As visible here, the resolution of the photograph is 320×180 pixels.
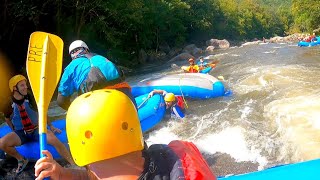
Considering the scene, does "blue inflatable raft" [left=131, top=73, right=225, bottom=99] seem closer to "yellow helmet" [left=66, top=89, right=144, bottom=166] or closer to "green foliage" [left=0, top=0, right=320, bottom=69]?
"yellow helmet" [left=66, top=89, right=144, bottom=166]

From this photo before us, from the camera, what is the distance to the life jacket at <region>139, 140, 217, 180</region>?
1.15 meters

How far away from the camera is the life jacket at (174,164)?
1.15 m

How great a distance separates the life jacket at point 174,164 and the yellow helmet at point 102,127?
0.07 meters

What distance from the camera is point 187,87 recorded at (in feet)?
24.4

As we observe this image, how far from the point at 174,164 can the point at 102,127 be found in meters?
0.27

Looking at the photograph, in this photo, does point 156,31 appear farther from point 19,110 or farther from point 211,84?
point 19,110

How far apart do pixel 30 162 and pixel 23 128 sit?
0.57 m

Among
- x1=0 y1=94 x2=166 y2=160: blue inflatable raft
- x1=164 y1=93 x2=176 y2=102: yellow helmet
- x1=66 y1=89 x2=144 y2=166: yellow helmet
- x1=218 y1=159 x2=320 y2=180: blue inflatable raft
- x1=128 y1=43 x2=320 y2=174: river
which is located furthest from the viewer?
x1=164 y1=93 x2=176 y2=102: yellow helmet

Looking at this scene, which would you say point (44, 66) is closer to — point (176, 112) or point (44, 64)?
point (44, 64)

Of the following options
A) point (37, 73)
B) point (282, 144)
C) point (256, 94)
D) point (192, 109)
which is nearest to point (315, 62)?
point (256, 94)

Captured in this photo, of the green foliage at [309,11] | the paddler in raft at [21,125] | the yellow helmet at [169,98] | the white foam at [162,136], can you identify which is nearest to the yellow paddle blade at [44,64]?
the paddler in raft at [21,125]

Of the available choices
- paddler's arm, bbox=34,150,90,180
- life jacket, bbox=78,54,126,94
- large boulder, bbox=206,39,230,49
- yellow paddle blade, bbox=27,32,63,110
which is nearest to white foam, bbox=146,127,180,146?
life jacket, bbox=78,54,126,94

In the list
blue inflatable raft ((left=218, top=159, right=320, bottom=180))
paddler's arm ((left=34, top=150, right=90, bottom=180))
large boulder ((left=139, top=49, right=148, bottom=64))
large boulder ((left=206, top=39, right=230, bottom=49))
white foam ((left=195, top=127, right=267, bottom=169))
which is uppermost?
paddler's arm ((left=34, top=150, right=90, bottom=180))

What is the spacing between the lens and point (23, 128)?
392cm
